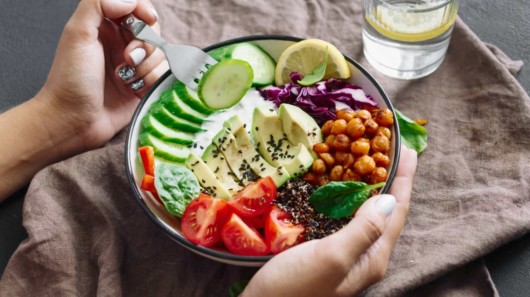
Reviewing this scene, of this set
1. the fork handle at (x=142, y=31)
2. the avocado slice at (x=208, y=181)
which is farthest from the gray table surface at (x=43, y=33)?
the avocado slice at (x=208, y=181)

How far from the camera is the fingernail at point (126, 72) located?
8.40 ft

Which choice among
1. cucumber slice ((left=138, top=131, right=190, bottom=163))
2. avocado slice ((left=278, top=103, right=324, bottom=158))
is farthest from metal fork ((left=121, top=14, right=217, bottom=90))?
avocado slice ((left=278, top=103, right=324, bottom=158))

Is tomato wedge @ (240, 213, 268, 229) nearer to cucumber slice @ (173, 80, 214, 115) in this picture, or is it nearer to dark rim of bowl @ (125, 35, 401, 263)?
dark rim of bowl @ (125, 35, 401, 263)

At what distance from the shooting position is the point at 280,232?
1975 mm

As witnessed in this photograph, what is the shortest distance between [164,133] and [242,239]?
54cm

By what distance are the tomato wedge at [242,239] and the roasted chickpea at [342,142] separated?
0.42 m

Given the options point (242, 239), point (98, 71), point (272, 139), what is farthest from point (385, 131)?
point (98, 71)

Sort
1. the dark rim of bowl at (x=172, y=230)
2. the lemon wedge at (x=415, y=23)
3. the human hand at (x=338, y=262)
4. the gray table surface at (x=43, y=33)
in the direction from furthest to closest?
the gray table surface at (x=43, y=33)
the lemon wedge at (x=415, y=23)
the dark rim of bowl at (x=172, y=230)
the human hand at (x=338, y=262)

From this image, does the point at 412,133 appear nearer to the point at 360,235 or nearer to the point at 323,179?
the point at 323,179

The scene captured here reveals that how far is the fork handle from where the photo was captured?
2.44 m

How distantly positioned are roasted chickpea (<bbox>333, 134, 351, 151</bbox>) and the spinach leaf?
1.59 ft

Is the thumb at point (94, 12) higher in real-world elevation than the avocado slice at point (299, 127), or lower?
higher

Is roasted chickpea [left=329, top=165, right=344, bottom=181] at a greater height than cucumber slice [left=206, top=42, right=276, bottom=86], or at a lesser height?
lesser

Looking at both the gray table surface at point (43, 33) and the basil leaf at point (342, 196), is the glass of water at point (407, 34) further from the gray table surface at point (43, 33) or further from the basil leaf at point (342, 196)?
the basil leaf at point (342, 196)
